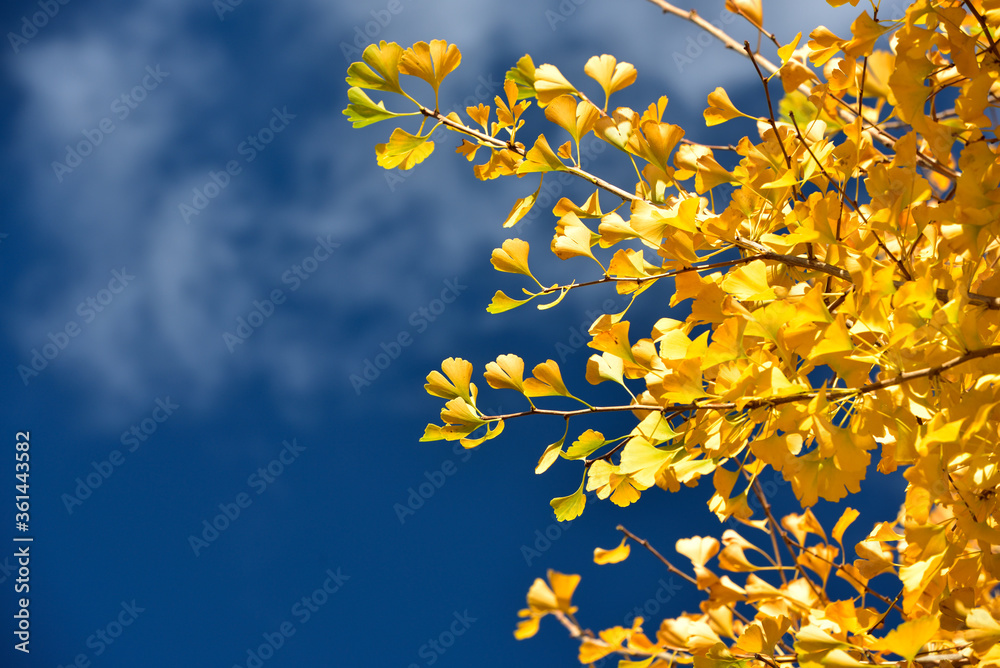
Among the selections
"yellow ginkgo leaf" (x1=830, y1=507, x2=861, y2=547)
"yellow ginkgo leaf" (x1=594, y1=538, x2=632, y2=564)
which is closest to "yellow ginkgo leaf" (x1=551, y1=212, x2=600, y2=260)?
"yellow ginkgo leaf" (x1=594, y1=538, x2=632, y2=564)

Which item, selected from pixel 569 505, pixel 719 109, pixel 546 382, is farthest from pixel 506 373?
pixel 719 109

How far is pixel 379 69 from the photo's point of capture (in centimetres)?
68

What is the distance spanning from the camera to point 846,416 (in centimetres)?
54

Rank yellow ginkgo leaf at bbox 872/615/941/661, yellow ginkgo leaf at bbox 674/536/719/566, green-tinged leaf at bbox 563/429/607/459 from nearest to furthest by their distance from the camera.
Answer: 1. yellow ginkgo leaf at bbox 872/615/941/661
2. green-tinged leaf at bbox 563/429/607/459
3. yellow ginkgo leaf at bbox 674/536/719/566

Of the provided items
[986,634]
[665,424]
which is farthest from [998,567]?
[665,424]

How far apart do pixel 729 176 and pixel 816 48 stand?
0.64ft

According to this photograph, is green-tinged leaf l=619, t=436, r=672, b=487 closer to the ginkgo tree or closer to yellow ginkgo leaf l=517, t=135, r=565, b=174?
the ginkgo tree

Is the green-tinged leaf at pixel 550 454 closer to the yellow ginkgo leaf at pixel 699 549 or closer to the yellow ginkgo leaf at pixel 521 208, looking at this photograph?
the yellow ginkgo leaf at pixel 521 208

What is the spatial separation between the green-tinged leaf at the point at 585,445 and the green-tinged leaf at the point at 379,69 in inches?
17.4

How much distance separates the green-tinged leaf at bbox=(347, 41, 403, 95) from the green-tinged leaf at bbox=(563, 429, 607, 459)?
17.4 inches

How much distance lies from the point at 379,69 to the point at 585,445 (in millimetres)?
474

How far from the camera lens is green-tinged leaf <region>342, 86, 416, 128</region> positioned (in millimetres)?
698

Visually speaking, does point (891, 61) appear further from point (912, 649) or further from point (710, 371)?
point (912, 649)

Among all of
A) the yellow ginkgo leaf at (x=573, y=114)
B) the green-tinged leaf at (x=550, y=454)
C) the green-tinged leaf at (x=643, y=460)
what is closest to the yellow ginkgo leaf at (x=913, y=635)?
the green-tinged leaf at (x=643, y=460)
